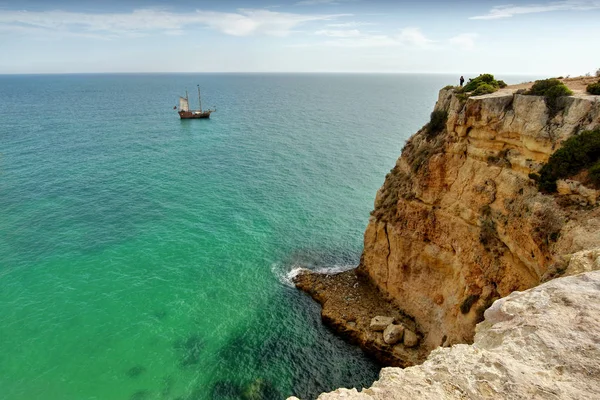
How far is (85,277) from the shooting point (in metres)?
39.3

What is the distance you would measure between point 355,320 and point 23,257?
38.1 metres

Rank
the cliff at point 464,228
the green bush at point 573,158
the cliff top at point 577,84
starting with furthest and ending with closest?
the cliff top at point 577,84, the cliff at point 464,228, the green bush at point 573,158

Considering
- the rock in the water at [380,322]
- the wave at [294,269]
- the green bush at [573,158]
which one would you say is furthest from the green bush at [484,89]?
the wave at [294,269]

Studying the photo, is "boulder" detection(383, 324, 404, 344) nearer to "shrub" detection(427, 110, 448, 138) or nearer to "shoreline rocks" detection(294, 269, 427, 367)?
"shoreline rocks" detection(294, 269, 427, 367)

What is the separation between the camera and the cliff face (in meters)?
21.9

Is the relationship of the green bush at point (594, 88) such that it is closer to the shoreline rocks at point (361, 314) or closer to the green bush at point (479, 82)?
the green bush at point (479, 82)

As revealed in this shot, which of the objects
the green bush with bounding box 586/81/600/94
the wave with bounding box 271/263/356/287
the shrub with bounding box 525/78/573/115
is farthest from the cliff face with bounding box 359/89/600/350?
the wave with bounding box 271/263/356/287

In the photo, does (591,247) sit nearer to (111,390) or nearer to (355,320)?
(355,320)

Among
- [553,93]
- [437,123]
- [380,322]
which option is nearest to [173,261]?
[380,322]

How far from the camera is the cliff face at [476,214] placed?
21.9 meters

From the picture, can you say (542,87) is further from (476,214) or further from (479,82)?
(476,214)

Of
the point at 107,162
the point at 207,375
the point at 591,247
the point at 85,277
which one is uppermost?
the point at 591,247

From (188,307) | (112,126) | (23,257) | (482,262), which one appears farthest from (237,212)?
(112,126)

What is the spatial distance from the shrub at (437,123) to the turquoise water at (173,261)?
736 inches
